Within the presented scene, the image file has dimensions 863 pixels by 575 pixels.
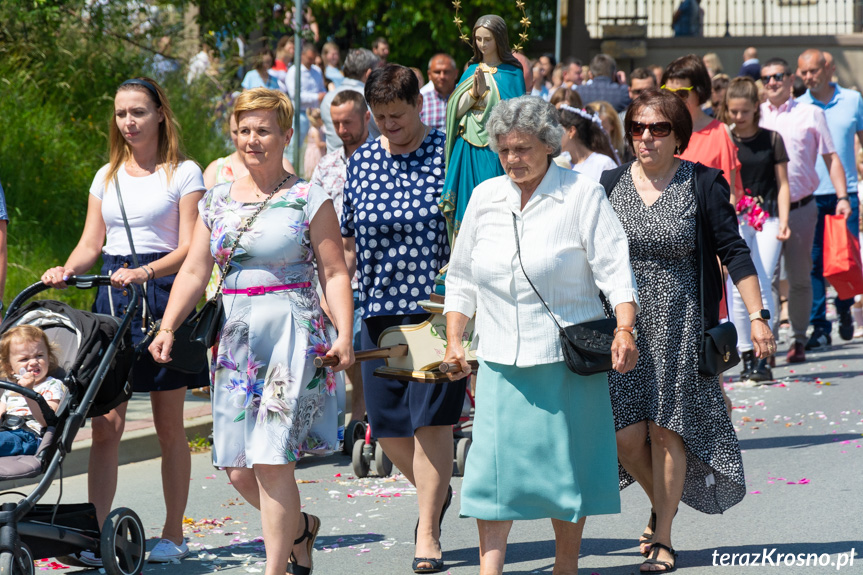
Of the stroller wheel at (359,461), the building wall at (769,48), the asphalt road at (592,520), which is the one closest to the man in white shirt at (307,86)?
the asphalt road at (592,520)

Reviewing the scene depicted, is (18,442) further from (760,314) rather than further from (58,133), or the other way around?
(58,133)

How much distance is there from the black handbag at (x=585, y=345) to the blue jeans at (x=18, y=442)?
212cm

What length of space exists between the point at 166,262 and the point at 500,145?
5.55 feet

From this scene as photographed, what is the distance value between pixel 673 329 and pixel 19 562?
2.83 meters

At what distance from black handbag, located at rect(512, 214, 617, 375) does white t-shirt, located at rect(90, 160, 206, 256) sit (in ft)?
5.88

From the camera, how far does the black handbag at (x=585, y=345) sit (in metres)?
4.51

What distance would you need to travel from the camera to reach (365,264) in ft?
18.8

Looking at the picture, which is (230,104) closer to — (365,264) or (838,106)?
(838,106)

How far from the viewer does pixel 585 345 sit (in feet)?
14.8

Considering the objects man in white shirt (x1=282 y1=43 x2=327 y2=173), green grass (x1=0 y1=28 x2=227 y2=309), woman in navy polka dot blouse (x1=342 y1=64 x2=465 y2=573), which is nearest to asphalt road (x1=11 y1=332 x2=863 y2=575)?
woman in navy polka dot blouse (x1=342 y1=64 x2=465 y2=573)

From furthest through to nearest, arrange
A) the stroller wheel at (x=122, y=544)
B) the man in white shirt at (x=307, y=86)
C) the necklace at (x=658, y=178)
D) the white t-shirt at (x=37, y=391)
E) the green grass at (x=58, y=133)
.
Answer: the man in white shirt at (x=307, y=86), the green grass at (x=58, y=133), the necklace at (x=658, y=178), the white t-shirt at (x=37, y=391), the stroller wheel at (x=122, y=544)

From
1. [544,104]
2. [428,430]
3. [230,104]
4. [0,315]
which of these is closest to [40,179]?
[230,104]

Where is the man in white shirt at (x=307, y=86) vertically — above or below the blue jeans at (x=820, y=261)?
above

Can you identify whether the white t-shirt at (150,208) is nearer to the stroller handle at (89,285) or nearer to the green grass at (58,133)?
the stroller handle at (89,285)
